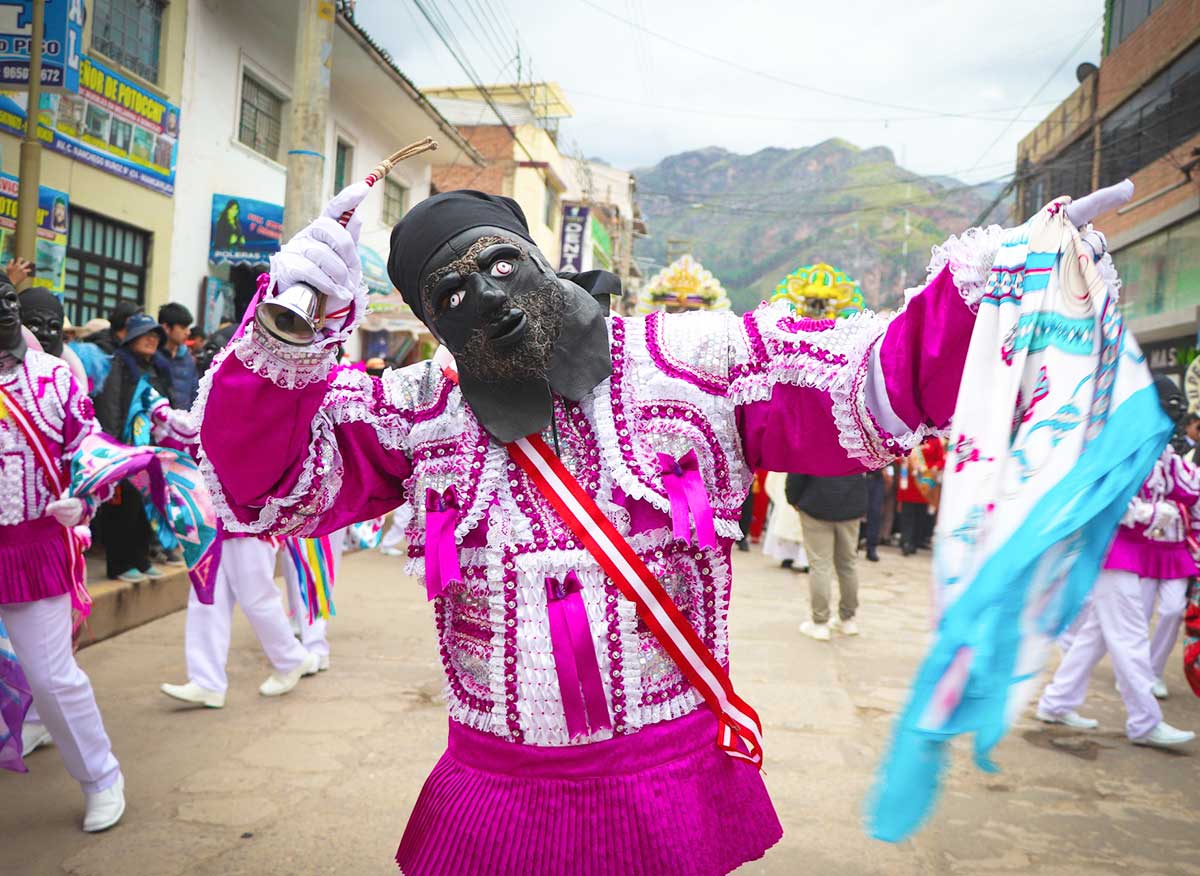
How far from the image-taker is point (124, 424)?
651 centimetres

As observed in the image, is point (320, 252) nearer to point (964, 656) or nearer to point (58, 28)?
point (964, 656)

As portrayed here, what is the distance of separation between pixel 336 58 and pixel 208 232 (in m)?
3.19

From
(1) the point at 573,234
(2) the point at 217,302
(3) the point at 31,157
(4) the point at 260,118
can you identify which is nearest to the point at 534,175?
(1) the point at 573,234

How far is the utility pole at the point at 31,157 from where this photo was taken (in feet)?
21.6

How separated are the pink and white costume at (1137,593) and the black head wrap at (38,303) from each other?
224 inches

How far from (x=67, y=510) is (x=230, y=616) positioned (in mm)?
1699

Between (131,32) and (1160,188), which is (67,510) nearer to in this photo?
(131,32)

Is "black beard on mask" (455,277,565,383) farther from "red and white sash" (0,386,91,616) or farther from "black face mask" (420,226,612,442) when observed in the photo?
"red and white sash" (0,386,91,616)

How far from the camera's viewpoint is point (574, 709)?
1.89m

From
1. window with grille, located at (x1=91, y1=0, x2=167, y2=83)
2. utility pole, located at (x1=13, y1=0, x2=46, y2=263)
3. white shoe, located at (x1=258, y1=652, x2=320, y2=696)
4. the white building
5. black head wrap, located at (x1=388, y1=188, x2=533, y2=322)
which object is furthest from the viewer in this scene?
the white building

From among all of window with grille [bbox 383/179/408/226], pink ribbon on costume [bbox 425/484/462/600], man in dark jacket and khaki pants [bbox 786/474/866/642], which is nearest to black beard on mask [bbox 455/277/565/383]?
pink ribbon on costume [bbox 425/484/462/600]

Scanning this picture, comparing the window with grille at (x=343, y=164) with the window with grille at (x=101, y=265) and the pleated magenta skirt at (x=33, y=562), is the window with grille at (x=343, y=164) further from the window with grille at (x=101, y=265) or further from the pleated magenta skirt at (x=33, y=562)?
the pleated magenta skirt at (x=33, y=562)

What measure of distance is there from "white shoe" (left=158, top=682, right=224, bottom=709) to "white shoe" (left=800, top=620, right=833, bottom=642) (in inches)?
167

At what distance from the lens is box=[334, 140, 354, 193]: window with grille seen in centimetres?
1573
